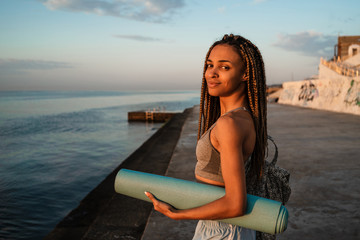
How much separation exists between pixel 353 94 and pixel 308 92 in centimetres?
718

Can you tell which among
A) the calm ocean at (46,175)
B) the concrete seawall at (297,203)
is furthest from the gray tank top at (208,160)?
→ the calm ocean at (46,175)

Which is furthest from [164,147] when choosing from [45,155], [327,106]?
[327,106]

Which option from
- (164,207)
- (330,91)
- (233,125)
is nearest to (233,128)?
(233,125)

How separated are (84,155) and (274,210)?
63.4ft

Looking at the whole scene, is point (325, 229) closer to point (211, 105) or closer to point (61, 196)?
point (211, 105)

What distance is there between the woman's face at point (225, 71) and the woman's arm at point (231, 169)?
0.76 feet

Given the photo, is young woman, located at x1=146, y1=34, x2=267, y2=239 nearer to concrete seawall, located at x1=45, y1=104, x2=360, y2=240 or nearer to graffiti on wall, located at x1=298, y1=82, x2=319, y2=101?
concrete seawall, located at x1=45, y1=104, x2=360, y2=240

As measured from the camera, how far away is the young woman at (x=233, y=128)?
3.83 ft

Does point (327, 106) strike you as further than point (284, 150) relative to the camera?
Yes

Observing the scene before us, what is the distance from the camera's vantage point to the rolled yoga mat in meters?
1.16

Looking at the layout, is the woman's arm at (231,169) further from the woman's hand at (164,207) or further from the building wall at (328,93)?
the building wall at (328,93)

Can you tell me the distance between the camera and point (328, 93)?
19125 millimetres

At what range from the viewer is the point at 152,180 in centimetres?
140

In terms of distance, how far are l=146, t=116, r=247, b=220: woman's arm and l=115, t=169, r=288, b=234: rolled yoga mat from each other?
0.17 ft
